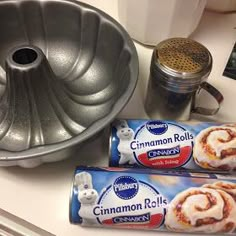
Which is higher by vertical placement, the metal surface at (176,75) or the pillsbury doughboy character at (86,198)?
the metal surface at (176,75)

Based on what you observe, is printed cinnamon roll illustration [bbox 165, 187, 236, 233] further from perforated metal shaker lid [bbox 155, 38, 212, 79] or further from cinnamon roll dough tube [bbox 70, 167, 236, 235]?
perforated metal shaker lid [bbox 155, 38, 212, 79]

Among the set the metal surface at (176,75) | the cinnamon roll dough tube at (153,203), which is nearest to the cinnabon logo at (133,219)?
the cinnamon roll dough tube at (153,203)

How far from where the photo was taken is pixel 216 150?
1.38 ft

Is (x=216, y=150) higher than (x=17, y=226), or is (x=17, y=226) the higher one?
(x=216, y=150)

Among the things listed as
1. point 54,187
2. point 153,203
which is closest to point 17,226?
point 54,187

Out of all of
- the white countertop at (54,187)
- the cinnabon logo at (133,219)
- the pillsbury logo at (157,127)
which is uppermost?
the pillsbury logo at (157,127)

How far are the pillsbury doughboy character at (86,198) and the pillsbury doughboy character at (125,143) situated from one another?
1.9 inches

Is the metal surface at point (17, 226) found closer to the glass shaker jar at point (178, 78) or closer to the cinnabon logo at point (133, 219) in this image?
the cinnabon logo at point (133, 219)

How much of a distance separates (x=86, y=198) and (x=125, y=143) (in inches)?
2.9

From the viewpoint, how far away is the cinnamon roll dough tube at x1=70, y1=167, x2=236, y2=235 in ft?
1.27

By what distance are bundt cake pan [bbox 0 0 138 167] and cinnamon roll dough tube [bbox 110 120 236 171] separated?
0.11 feet

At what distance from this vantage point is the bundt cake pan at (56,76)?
450mm

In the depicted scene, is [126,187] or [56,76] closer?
[126,187]

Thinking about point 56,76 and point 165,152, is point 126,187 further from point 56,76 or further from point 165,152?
point 56,76
